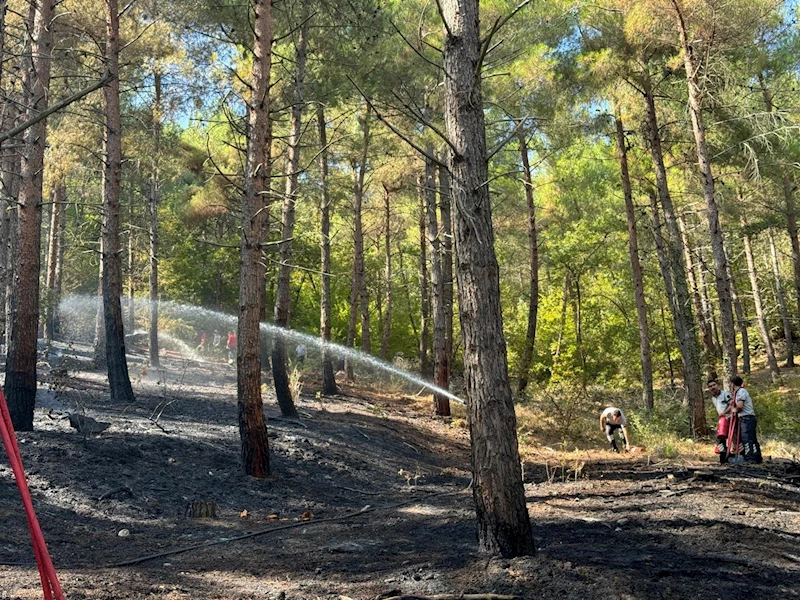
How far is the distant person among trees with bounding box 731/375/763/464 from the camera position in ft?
36.3

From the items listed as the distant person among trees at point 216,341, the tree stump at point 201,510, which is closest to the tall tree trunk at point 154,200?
the tree stump at point 201,510

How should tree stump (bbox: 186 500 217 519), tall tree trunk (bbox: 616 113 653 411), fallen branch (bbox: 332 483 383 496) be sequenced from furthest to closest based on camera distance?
1. tall tree trunk (bbox: 616 113 653 411)
2. fallen branch (bbox: 332 483 383 496)
3. tree stump (bbox: 186 500 217 519)

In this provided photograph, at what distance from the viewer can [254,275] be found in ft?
29.4

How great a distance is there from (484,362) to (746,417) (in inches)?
299

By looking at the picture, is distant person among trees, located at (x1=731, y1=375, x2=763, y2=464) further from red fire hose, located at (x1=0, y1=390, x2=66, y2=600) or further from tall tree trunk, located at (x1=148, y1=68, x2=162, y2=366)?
tall tree trunk, located at (x1=148, y1=68, x2=162, y2=366)

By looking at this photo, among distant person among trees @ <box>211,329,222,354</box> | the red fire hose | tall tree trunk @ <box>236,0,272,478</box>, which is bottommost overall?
the red fire hose

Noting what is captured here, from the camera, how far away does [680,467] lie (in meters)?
10.8

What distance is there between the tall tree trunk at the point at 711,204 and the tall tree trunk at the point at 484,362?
9192 mm

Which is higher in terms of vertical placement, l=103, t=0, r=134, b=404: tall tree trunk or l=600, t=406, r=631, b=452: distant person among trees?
l=103, t=0, r=134, b=404: tall tree trunk

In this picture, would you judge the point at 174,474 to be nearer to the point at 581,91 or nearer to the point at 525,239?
the point at 581,91

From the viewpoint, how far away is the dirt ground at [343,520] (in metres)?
4.91

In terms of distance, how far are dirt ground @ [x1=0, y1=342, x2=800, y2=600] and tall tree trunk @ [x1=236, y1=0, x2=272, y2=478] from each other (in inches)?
18.9

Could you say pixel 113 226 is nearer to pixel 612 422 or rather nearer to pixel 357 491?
pixel 357 491

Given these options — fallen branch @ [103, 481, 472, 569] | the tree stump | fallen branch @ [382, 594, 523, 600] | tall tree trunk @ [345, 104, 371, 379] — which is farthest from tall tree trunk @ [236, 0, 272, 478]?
tall tree trunk @ [345, 104, 371, 379]
